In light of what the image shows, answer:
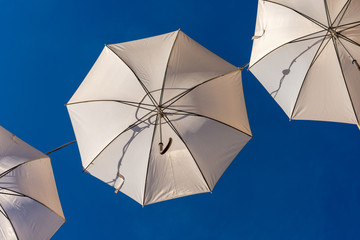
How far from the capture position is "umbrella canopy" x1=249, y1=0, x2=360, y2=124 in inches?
270

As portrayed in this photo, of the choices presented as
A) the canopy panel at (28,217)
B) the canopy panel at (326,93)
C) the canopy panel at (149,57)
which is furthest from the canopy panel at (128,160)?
the canopy panel at (326,93)

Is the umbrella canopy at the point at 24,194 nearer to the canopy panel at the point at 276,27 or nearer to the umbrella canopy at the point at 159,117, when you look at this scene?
the umbrella canopy at the point at 159,117

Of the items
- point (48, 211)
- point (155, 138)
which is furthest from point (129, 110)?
point (48, 211)

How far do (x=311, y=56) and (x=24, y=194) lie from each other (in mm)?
7119

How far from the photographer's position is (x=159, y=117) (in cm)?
677

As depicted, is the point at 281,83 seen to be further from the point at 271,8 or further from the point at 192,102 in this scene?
the point at 192,102

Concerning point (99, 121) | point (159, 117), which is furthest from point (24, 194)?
point (159, 117)

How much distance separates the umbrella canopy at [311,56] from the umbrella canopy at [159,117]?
3.72 feet

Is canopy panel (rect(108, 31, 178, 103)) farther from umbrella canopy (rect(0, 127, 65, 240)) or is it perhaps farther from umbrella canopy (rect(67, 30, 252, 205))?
umbrella canopy (rect(0, 127, 65, 240))

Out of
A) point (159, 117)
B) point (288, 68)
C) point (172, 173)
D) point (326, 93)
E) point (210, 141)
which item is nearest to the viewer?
point (159, 117)

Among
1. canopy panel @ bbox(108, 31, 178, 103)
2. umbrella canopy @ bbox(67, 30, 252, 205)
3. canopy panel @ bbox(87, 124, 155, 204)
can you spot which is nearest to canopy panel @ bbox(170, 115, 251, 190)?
umbrella canopy @ bbox(67, 30, 252, 205)

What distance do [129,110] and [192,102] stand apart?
4.43 feet

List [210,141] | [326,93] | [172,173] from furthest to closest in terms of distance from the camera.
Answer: [326,93]
[172,173]
[210,141]

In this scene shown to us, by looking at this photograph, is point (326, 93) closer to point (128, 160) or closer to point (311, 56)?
point (311, 56)
